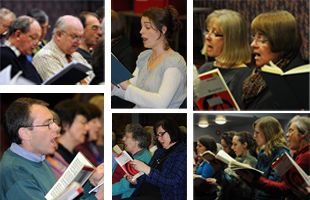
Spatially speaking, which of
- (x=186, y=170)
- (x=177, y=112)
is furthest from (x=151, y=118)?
(x=186, y=170)

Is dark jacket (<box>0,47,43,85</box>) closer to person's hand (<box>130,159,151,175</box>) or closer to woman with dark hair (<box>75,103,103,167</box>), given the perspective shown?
woman with dark hair (<box>75,103,103,167</box>)

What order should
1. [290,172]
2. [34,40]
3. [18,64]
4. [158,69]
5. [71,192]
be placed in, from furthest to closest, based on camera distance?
[34,40], [18,64], [290,172], [158,69], [71,192]

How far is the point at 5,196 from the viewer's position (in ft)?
6.55

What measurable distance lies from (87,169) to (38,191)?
0.23m

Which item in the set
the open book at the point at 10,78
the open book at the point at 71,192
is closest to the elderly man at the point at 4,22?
the open book at the point at 10,78

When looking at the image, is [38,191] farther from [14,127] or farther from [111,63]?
[111,63]

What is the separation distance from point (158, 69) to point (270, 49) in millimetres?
624

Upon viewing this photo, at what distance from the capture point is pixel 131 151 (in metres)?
2.09

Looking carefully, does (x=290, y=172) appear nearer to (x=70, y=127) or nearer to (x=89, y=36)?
(x=70, y=127)

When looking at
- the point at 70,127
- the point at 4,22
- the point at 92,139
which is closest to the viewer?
the point at 70,127

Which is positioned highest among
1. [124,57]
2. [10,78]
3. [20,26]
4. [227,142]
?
[20,26]

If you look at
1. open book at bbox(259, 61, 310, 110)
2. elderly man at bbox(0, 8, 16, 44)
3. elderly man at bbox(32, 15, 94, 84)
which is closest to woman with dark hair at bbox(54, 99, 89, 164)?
elderly man at bbox(32, 15, 94, 84)

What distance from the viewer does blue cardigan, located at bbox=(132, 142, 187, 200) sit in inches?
82.0

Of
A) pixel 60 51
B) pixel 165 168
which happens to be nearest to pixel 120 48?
pixel 165 168
